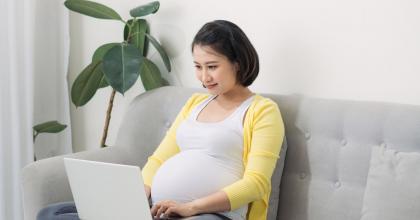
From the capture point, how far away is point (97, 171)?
1506 millimetres

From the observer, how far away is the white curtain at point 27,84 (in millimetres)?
2545

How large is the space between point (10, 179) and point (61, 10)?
0.83 meters

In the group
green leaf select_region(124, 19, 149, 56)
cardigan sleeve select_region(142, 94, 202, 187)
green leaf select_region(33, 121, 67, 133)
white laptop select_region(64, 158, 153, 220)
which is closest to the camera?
white laptop select_region(64, 158, 153, 220)

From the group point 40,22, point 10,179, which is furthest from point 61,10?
point 10,179

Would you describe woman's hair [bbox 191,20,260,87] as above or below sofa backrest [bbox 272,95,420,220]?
above

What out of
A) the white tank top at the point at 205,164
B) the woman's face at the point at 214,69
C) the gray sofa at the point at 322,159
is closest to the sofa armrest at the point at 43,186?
the gray sofa at the point at 322,159

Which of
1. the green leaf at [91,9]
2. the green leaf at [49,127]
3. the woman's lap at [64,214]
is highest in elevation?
the green leaf at [91,9]

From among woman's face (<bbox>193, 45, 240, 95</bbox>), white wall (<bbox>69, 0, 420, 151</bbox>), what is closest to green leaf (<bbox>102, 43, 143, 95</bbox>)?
white wall (<bbox>69, 0, 420, 151</bbox>)

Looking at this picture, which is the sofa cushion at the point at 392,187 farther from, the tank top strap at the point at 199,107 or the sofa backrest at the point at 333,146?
the tank top strap at the point at 199,107

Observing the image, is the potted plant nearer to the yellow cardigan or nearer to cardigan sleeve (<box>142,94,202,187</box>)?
cardigan sleeve (<box>142,94,202,187</box>)

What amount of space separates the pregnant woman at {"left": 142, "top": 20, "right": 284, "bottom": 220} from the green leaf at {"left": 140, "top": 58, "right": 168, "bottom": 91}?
1.72 feet

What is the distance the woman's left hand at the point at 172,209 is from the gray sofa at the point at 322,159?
32cm

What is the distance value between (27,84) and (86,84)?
0.32 meters

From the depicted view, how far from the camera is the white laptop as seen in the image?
1.45 m
